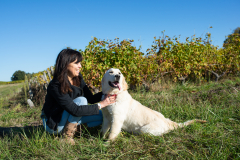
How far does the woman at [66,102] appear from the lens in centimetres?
247

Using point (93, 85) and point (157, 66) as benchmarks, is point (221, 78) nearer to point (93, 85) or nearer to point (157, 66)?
point (157, 66)

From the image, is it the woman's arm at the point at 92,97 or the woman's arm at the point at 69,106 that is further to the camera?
the woman's arm at the point at 92,97

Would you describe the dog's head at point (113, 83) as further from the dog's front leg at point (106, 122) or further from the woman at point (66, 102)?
the dog's front leg at point (106, 122)

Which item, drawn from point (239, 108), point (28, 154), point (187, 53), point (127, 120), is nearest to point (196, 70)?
point (187, 53)

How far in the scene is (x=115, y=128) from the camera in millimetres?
2477

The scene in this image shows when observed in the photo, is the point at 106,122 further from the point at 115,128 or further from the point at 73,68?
the point at 73,68

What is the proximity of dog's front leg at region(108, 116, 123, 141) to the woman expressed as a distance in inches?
11.4

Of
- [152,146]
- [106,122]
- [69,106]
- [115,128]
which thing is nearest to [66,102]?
[69,106]

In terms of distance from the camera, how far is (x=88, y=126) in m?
3.08

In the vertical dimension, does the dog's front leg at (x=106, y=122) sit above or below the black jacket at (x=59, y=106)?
below

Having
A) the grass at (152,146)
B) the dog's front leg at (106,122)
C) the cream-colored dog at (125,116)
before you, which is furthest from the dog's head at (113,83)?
the grass at (152,146)

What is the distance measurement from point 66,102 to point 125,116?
964mm

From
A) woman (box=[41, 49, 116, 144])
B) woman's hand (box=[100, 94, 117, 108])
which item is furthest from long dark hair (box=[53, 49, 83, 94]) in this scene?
woman's hand (box=[100, 94, 117, 108])

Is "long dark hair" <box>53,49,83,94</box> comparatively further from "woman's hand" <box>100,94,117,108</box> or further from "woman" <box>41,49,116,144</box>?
"woman's hand" <box>100,94,117,108</box>
